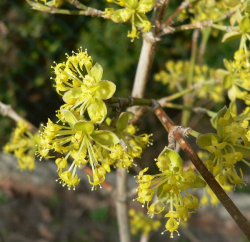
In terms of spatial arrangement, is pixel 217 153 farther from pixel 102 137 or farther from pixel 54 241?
pixel 54 241

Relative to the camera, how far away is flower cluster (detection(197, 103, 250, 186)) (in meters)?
0.77

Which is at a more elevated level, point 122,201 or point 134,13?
point 134,13

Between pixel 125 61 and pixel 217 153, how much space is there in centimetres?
255

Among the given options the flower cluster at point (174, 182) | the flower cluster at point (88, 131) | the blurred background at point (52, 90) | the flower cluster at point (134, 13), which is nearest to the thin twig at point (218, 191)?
the flower cluster at point (174, 182)

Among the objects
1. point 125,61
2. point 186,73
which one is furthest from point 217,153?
point 125,61

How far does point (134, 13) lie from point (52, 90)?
268cm

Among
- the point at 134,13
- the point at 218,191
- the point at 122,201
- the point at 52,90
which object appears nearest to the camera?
the point at 218,191

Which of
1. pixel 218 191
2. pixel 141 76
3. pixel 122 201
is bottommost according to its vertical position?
pixel 218 191

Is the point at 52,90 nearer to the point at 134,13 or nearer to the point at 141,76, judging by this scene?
the point at 141,76

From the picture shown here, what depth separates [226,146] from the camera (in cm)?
83

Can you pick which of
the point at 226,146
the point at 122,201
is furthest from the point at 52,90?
the point at 226,146

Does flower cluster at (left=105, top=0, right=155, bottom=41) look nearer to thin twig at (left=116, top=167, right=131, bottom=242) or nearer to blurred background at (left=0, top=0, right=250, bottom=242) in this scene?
thin twig at (left=116, top=167, right=131, bottom=242)

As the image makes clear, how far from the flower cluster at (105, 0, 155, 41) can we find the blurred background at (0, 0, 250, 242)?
201 cm

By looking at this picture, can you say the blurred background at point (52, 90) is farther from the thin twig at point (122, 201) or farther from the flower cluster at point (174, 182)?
the flower cluster at point (174, 182)
